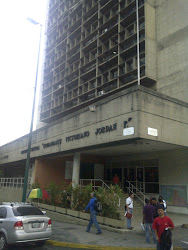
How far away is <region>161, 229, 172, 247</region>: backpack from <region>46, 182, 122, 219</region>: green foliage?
528cm

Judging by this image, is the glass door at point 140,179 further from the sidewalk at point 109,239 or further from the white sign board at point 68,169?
the sidewalk at point 109,239

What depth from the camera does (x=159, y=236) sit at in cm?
570

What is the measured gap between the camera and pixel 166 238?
5.53 metres

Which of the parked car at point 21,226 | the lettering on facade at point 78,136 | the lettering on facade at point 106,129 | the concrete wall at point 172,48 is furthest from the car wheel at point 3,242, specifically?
the concrete wall at point 172,48

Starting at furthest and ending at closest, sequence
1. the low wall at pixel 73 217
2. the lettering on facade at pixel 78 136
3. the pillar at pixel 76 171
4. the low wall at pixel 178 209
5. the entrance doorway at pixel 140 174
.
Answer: the entrance doorway at pixel 140 174
the pillar at pixel 76 171
the lettering on facade at pixel 78 136
the low wall at pixel 178 209
the low wall at pixel 73 217

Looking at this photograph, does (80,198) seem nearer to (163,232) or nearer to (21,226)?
(21,226)

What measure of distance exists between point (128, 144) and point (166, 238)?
8.11m

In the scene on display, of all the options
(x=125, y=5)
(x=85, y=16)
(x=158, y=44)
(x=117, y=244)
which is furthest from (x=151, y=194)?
(x=85, y=16)

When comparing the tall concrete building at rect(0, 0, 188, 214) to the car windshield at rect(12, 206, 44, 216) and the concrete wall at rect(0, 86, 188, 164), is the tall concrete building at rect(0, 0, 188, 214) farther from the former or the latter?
the car windshield at rect(12, 206, 44, 216)

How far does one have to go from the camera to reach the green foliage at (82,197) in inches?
434

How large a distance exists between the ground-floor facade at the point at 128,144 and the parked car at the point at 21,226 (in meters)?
6.04

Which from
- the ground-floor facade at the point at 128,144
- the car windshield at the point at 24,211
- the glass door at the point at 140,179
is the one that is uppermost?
the ground-floor facade at the point at 128,144

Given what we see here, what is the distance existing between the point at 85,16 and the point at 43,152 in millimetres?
23421

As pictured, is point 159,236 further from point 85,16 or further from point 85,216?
point 85,16
